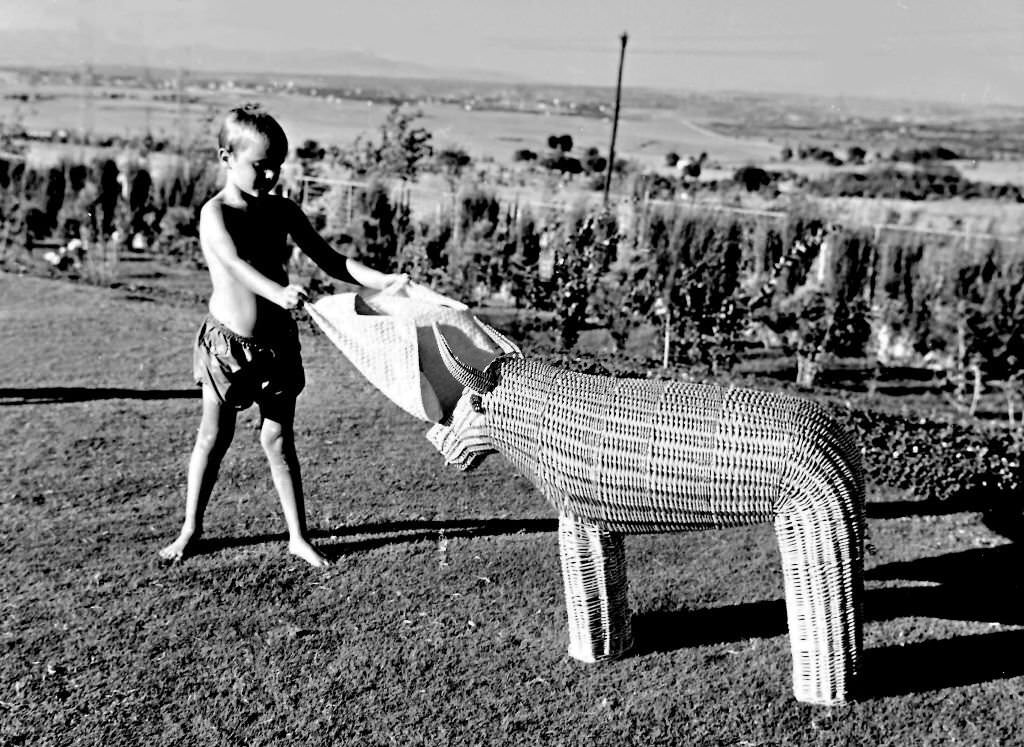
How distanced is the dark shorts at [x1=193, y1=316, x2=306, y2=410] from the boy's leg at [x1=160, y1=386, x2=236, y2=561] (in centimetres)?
9

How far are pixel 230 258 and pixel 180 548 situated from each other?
1677mm

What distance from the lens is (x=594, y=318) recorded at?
12766 millimetres

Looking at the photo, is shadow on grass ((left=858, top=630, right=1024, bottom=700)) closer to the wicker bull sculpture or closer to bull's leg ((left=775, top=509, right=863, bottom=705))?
bull's leg ((left=775, top=509, right=863, bottom=705))

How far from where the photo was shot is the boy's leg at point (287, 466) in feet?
18.5

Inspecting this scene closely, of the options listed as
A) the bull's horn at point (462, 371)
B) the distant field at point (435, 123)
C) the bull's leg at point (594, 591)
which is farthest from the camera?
the distant field at point (435, 123)

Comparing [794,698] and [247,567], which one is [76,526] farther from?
[794,698]

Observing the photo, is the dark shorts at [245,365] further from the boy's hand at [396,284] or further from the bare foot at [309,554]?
the bare foot at [309,554]

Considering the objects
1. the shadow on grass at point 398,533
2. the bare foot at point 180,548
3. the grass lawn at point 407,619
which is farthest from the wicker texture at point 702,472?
the bare foot at point 180,548

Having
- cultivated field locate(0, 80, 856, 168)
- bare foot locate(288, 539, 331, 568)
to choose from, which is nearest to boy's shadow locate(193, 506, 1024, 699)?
bare foot locate(288, 539, 331, 568)

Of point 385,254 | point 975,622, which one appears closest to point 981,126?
point 385,254

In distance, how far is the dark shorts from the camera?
5344 mm

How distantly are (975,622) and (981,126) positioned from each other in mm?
109212

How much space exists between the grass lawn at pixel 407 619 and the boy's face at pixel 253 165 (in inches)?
77.2

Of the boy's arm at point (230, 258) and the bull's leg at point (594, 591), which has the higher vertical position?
the boy's arm at point (230, 258)
